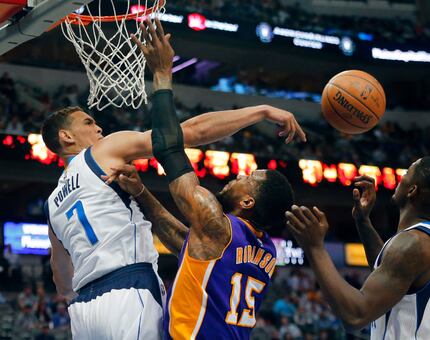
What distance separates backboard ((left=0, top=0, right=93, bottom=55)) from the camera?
4.49 m

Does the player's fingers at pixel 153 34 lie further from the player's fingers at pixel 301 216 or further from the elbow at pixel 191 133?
the player's fingers at pixel 301 216

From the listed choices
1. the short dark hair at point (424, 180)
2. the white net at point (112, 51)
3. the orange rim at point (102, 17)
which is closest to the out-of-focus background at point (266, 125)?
the white net at point (112, 51)

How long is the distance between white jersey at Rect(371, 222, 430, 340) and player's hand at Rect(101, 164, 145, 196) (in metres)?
1.43

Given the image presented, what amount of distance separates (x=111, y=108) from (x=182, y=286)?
46.9 ft

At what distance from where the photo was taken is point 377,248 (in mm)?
4703

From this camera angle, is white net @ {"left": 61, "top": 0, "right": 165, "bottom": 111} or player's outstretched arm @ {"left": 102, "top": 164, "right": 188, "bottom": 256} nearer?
player's outstretched arm @ {"left": 102, "top": 164, "right": 188, "bottom": 256}

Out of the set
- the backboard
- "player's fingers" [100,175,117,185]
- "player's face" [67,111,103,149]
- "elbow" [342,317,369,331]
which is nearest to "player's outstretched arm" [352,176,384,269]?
"elbow" [342,317,369,331]

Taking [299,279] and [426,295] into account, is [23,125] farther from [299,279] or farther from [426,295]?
[426,295]

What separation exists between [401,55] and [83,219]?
2158 cm

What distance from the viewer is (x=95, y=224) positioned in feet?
13.5

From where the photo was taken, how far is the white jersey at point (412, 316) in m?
3.75

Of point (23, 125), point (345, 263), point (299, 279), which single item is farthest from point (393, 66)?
point (23, 125)

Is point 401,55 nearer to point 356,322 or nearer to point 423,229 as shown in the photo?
point 423,229

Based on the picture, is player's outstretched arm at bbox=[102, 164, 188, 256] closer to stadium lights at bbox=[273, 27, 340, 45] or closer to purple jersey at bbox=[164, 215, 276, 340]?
purple jersey at bbox=[164, 215, 276, 340]
